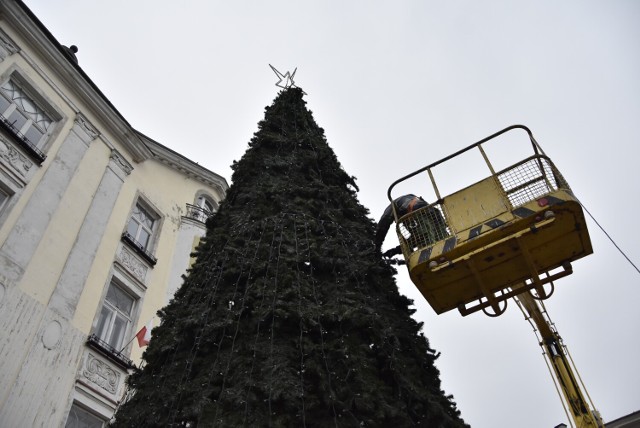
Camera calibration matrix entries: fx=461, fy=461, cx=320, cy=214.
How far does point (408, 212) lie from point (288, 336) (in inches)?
140

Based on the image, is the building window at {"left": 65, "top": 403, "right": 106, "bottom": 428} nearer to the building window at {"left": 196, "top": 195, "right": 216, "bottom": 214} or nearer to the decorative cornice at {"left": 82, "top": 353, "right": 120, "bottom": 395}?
the decorative cornice at {"left": 82, "top": 353, "right": 120, "bottom": 395}

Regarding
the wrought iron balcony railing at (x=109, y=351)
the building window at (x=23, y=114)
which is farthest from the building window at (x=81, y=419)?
the building window at (x=23, y=114)

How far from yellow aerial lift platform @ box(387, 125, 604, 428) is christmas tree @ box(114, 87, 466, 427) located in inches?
30.7

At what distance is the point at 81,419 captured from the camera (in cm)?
1038

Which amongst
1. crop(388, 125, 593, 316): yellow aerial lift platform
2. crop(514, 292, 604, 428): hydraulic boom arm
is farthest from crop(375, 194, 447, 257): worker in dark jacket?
crop(514, 292, 604, 428): hydraulic boom arm

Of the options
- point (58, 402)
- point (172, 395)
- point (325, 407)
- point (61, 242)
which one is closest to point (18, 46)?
point (61, 242)

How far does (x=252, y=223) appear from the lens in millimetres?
6293

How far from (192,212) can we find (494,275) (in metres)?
13.0

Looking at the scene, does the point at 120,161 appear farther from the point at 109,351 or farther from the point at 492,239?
the point at 492,239

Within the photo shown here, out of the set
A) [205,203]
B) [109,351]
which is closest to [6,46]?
[109,351]

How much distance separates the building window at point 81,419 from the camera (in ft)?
33.2

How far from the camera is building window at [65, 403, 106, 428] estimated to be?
10125 mm

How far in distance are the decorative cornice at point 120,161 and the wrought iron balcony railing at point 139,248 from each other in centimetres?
235

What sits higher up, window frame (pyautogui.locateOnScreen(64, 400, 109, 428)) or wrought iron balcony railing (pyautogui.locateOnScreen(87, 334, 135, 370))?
wrought iron balcony railing (pyautogui.locateOnScreen(87, 334, 135, 370))
